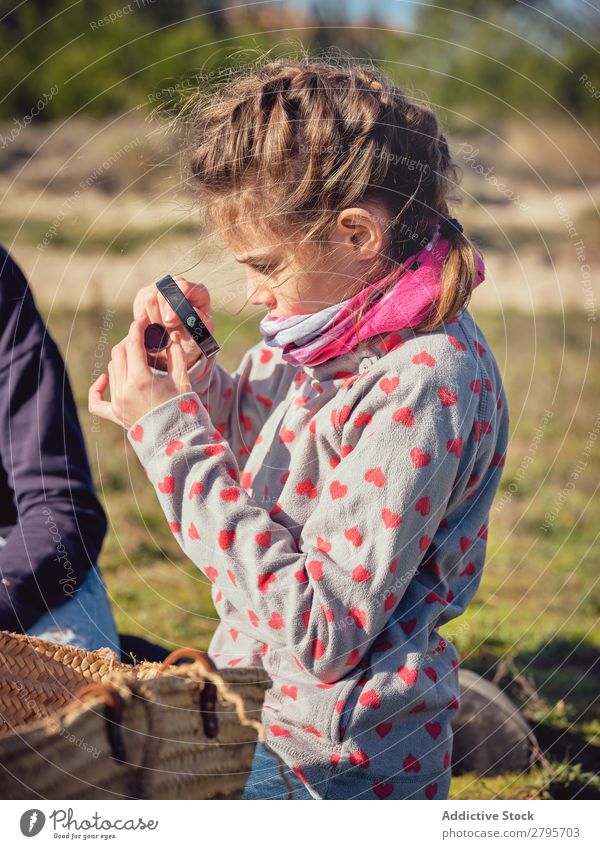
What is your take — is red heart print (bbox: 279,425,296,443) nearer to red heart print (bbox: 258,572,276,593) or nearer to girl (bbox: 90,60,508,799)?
girl (bbox: 90,60,508,799)

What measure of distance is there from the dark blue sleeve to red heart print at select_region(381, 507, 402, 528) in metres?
0.73

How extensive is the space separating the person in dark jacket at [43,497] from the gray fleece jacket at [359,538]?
431mm

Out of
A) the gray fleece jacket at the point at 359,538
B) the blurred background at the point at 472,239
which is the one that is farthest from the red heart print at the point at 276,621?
the blurred background at the point at 472,239

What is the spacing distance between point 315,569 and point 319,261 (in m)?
0.39

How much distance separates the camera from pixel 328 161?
124 centimetres

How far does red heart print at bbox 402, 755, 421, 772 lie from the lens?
4.19ft

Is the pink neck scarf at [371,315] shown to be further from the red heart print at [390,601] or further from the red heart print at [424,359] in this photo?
the red heart print at [390,601]

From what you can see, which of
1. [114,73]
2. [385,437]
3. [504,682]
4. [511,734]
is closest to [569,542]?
[504,682]

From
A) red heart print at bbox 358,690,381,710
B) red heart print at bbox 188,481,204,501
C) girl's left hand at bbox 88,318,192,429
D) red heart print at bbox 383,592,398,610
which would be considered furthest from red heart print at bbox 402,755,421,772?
girl's left hand at bbox 88,318,192,429

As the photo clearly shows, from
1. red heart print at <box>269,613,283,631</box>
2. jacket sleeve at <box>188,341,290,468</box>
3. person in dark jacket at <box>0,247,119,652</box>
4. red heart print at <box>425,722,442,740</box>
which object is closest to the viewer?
red heart print at <box>269,613,283,631</box>

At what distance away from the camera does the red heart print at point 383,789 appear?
128 cm

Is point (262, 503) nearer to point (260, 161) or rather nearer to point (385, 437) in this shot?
point (385, 437)

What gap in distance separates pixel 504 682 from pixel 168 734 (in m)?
1.25

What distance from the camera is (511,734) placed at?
194 cm
